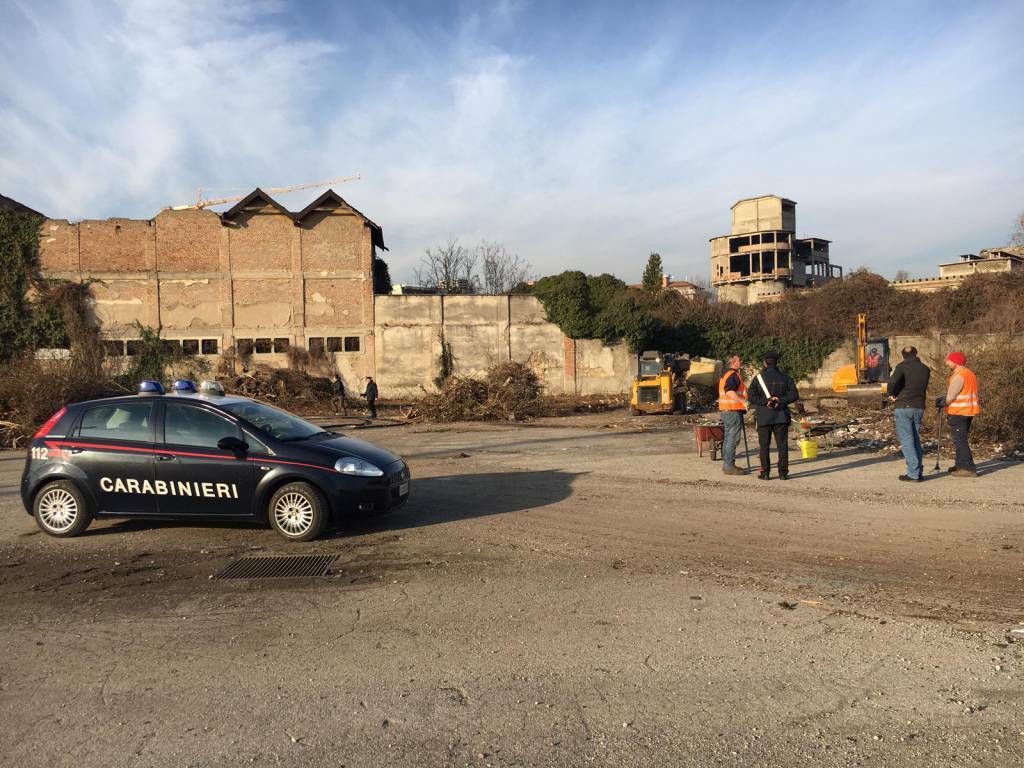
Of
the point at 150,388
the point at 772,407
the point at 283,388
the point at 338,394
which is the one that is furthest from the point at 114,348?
the point at 772,407

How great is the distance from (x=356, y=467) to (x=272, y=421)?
1307 millimetres

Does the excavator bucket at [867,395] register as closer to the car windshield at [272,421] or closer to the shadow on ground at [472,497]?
the shadow on ground at [472,497]

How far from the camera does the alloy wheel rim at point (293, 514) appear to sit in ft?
23.2

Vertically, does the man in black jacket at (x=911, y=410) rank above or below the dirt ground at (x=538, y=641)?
above

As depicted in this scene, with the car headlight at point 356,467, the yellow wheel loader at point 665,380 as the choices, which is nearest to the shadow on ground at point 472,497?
the car headlight at point 356,467

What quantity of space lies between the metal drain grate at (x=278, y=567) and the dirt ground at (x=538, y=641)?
0.17 metres

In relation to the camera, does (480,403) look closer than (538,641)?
No

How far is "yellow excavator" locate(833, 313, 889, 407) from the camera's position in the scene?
22.5 meters

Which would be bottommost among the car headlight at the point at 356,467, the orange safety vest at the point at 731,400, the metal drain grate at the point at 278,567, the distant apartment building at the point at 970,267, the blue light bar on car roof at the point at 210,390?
the metal drain grate at the point at 278,567

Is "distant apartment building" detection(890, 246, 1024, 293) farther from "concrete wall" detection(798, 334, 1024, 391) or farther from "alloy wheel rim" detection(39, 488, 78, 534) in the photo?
"alloy wheel rim" detection(39, 488, 78, 534)

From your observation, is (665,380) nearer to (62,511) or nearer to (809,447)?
(809,447)

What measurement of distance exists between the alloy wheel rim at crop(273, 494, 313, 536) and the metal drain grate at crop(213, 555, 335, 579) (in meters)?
0.50

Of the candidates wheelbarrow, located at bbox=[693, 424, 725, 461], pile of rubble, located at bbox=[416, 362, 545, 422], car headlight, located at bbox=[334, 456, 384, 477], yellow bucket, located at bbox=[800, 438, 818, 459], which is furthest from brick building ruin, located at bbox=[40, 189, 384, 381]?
car headlight, located at bbox=[334, 456, 384, 477]

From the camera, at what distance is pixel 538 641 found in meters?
4.54
